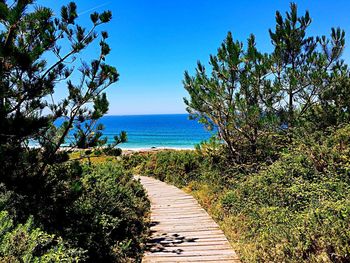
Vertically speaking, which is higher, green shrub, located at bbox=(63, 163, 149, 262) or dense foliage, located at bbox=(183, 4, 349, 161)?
dense foliage, located at bbox=(183, 4, 349, 161)

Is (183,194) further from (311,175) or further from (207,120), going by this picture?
(311,175)

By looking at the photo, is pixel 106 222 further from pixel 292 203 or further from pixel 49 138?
pixel 292 203

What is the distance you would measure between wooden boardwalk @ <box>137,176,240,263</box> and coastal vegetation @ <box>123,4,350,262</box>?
0.28 m

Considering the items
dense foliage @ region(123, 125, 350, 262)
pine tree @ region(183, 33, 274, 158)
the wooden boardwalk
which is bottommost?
the wooden boardwalk

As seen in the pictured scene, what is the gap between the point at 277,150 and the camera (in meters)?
8.44

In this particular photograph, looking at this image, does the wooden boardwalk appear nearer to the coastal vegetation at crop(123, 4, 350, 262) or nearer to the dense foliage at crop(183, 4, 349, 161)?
the coastal vegetation at crop(123, 4, 350, 262)

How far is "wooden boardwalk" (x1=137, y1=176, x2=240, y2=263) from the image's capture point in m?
4.28

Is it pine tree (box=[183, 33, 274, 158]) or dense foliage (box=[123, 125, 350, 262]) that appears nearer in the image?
dense foliage (box=[123, 125, 350, 262])

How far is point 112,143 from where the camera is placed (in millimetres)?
4598

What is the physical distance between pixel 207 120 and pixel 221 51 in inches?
97.6

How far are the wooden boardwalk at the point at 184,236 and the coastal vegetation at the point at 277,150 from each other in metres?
0.28

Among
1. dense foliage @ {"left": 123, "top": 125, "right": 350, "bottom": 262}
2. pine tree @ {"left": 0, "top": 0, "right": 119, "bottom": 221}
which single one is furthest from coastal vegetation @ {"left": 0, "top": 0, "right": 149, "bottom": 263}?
dense foliage @ {"left": 123, "top": 125, "right": 350, "bottom": 262}

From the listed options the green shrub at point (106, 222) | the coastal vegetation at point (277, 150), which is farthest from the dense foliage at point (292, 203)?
the green shrub at point (106, 222)

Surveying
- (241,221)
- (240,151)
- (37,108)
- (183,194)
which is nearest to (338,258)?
(241,221)
